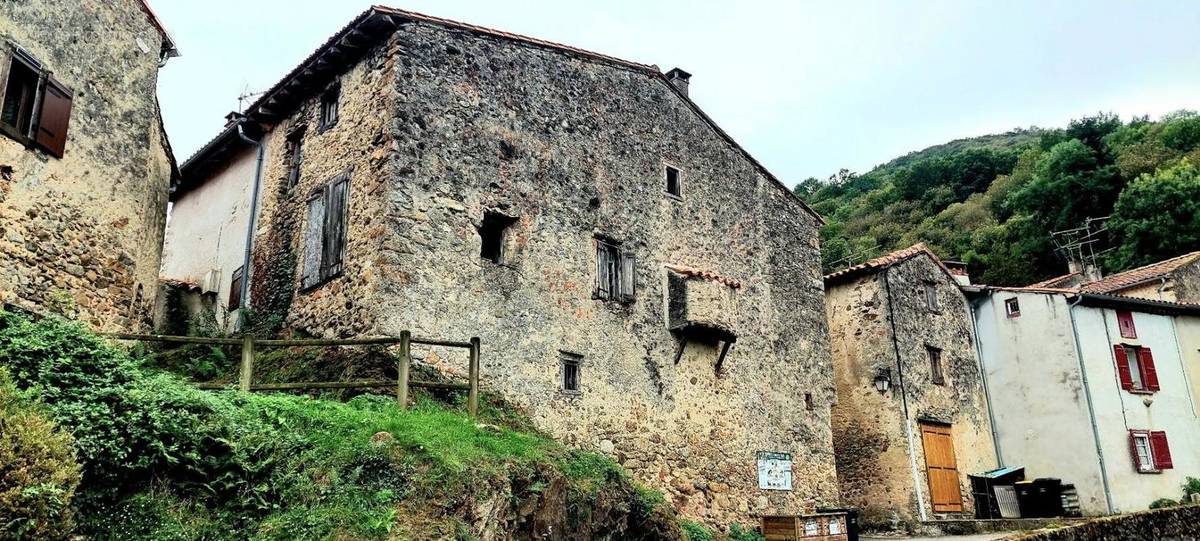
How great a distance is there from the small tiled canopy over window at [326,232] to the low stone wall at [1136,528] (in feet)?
42.7

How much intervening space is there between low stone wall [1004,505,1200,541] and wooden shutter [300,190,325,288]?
13.3 metres

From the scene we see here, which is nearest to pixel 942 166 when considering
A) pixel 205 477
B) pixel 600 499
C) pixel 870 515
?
pixel 870 515

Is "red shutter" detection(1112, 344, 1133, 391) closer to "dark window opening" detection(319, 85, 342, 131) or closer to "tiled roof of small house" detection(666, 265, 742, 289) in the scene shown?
"tiled roof of small house" detection(666, 265, 742, 289)

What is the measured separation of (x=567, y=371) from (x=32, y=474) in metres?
8.79

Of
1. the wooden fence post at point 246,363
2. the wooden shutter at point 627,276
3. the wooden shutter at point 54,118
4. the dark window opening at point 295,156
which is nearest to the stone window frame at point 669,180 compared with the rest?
the wooden shutter at point 627,276

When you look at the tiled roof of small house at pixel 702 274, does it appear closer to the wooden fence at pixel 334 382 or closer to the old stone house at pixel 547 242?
the old stone house at pixel 547 242

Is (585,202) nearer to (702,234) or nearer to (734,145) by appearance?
(702,234)

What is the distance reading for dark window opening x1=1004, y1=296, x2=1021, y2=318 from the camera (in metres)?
23.7

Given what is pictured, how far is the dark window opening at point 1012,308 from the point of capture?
23.7 metres

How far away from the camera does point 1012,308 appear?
78.2ft

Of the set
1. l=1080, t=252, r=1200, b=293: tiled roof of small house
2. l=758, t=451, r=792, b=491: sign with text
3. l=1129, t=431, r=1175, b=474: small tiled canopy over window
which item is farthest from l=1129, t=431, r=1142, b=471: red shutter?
l=758, t=451, r=792, b=491: sign with text

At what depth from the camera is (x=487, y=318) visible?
1384 cm

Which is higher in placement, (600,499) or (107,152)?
(107,152)

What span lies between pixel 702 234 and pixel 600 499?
790 centimetres
